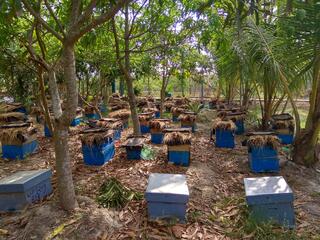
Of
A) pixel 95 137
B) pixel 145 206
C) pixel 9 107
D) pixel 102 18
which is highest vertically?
pixel 102 18

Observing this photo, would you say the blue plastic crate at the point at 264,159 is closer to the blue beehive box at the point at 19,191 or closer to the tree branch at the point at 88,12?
the blue beehive box at the point at 19,191

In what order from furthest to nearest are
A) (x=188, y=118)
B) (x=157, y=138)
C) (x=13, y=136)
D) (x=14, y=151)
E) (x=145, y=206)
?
1. (x=188, y=118)
2. (x=157, y=138)
3. (x=14, y=151)
4. (x=13, y=136)
5. (x=145, y=206)

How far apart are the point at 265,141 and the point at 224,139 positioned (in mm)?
1887

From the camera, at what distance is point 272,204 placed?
3.30m

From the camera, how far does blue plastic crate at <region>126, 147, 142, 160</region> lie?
552 cm

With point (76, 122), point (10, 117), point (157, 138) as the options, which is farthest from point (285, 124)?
point (10, 117)

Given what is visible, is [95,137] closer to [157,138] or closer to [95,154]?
[95,154]

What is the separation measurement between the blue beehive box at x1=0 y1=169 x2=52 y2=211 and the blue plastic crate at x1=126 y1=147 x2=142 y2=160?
2136 millimetres

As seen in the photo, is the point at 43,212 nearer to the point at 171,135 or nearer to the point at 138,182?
the point at 138,182

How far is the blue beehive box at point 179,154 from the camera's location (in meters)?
5.36

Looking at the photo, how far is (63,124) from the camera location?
10.3 feet

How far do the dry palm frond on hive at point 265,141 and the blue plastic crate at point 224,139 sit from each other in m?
1.70

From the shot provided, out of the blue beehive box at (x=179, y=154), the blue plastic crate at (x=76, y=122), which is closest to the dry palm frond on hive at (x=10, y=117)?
the blue plastic crate at (x=76, y=122)

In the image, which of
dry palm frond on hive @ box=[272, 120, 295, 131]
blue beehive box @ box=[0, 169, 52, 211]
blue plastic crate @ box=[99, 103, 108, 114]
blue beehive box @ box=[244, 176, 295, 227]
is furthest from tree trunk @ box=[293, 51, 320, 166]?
blue plastic crate @ box=[99, 103, 108, 114]
